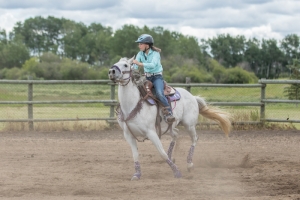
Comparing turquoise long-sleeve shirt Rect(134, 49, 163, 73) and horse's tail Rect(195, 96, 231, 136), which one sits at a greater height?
turquoise long-sleeve shirt Rect(134, 49, 163, 73)

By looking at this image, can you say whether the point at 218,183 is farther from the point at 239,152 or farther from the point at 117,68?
the point at 239,152

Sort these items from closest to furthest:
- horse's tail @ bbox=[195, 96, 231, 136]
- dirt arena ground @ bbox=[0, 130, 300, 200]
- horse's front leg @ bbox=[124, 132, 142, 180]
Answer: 1. dirt arena ground @ bbox=[0, 130, 300, 200]
2. horse's front leg @ bbox=[124, 132, 142, 180]
3. horse's tail @ bbox=[195, 96, 231, 136]

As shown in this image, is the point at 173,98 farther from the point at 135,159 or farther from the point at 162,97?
the point at 135,159

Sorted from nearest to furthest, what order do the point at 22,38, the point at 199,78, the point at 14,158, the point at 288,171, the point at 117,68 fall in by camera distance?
the point at 117,68 < the point at 288,171 < the point at 14,158 < the point at 199,78 < the point at 22,38

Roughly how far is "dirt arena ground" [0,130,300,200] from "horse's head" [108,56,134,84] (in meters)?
1.56

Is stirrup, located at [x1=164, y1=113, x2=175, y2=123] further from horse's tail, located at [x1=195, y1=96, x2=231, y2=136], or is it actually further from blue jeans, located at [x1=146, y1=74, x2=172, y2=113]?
horse's tail, located at [x1=195, y1=96, x2=231, y2=136]

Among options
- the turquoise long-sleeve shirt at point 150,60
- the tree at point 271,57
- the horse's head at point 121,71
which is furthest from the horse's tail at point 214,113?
the tree at point 271,57

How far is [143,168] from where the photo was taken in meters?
10.2

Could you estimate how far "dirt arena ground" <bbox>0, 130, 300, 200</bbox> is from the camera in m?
7.91

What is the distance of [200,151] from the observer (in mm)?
12336

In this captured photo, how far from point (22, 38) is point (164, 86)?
8203cm

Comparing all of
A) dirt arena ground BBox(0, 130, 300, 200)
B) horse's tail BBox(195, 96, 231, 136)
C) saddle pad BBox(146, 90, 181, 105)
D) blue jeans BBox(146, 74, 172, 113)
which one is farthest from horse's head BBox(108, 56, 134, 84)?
horse's tail BBox(195, 96, 231, 136)

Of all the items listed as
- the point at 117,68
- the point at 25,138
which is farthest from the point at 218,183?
the point at 25,138

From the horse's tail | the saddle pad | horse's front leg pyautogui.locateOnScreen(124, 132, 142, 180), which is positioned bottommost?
horse's front leg pyautogui.locateOnScreen(124, 132, 142, 180)
